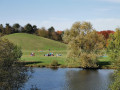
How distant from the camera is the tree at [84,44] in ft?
173

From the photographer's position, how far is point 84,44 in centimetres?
5412

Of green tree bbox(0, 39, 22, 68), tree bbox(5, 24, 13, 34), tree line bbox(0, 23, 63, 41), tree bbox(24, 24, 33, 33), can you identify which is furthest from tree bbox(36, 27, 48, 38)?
green tree bbox(0, 39, 22, 68)

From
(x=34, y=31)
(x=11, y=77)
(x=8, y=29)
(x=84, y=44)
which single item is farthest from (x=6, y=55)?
(x=34, y=31)

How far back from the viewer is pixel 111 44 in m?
52.1

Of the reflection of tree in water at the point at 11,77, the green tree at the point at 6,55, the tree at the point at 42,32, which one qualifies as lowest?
the reflection of tree in water at the point at 11,77

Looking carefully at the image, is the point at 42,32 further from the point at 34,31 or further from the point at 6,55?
the point at 6,55

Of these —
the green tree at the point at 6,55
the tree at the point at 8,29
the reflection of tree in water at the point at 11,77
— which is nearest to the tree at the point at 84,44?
the reflection of tree in water at the point at 11,77

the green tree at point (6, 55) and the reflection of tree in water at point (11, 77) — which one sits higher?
the green tree at point (6, 55)

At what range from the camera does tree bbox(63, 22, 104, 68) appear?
52875 millimetres

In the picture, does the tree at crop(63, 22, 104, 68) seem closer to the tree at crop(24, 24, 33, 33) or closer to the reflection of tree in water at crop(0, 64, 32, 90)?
the reflection of tree in water at crop(0, 64, 32, 90)

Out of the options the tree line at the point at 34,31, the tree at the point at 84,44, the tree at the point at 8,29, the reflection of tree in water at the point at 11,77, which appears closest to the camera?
the reflection of tree in water at the point at 11,77

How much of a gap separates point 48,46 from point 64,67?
58.1m

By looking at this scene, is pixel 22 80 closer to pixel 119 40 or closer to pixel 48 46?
pixel 119 40

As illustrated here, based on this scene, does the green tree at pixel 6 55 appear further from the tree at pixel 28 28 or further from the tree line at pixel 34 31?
the tree at pixel 28 28
